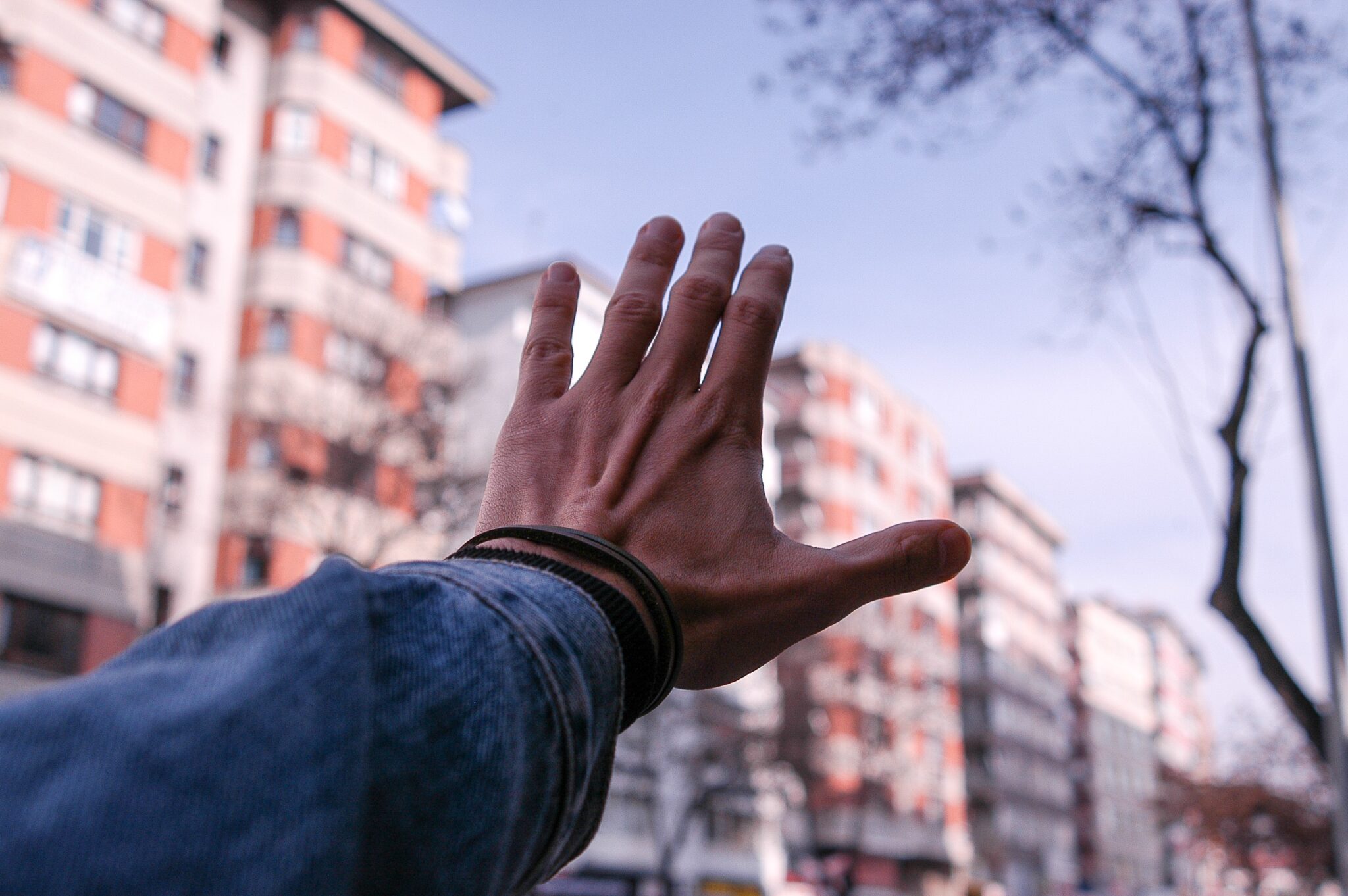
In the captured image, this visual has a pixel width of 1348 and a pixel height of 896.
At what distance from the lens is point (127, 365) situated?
919 inches

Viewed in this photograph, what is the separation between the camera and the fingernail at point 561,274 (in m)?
1.54

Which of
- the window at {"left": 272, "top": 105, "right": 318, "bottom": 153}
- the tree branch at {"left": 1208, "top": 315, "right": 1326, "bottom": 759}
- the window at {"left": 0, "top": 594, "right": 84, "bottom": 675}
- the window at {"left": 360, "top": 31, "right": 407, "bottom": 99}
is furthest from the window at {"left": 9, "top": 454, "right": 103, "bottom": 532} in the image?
the tree branch at {"left": 1208, "top": 315, "right": 1326, "bottom": 759}

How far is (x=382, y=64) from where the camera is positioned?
32.1m

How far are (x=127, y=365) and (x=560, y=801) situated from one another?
24.8 metres

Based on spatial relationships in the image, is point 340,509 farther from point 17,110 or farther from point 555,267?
point 555,267

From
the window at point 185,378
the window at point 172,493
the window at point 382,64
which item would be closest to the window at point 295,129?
the window at point 382,64

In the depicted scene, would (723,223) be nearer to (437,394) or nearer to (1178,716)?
(437,394)

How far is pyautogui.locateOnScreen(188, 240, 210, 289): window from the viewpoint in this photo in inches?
1057

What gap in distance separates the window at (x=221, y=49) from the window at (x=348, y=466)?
1213cm

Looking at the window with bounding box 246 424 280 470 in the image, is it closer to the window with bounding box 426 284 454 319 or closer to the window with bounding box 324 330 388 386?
the window with bounding box 324 330 388 386

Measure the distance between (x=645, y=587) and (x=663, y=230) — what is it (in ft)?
2.07

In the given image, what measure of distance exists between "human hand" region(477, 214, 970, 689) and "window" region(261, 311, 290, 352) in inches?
1078

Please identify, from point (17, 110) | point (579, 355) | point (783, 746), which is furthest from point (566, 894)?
point (579, 355)

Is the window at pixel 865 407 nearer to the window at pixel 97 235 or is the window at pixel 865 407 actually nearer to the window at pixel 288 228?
the window at pixel 288 228
